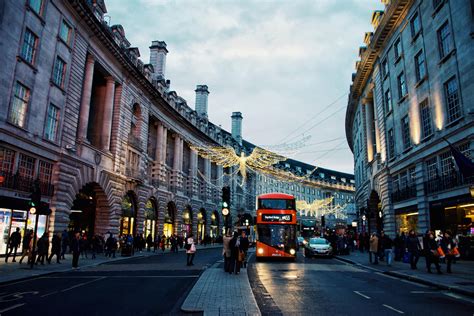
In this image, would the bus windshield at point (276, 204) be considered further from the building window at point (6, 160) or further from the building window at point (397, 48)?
the building window at point (6, 160)

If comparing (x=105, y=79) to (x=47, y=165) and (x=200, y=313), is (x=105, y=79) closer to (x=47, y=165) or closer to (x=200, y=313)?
(x=47, y=165)

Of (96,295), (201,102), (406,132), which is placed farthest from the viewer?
(201,102)

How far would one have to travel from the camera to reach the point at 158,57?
48.9 m

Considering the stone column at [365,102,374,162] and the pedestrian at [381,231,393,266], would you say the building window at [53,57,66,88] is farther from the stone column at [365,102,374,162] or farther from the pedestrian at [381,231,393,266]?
the stone column at [365,102,374,162]

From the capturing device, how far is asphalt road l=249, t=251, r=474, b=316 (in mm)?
8758

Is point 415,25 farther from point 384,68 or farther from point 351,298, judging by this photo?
point 351,298

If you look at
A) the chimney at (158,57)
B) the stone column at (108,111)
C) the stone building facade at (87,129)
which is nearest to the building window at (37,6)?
the stone building facade at (87,129)

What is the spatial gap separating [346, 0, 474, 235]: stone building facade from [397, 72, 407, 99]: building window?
0.08 m

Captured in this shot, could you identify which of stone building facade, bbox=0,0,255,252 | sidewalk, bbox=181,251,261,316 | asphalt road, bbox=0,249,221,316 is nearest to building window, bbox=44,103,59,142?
stone building facade, bbox=0,0,255,252

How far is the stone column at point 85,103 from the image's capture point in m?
29.7

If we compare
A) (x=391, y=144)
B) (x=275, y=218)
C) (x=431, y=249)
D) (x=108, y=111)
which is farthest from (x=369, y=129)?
(x=108, y=111)

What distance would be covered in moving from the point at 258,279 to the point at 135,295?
5.68 metres

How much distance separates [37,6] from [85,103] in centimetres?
822

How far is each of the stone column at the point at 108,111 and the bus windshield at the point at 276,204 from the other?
50.7 ft
